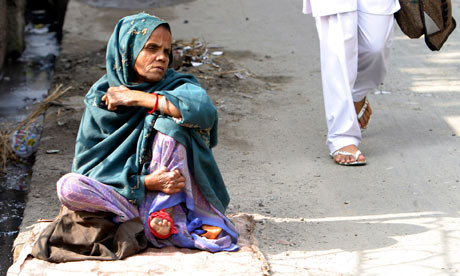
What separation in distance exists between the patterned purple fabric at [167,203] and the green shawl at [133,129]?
0.04m

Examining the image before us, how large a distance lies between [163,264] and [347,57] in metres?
1.93

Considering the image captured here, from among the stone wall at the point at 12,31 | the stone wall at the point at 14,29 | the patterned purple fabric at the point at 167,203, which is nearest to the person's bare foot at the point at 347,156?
the patterned purple fabric at the point at 167,203

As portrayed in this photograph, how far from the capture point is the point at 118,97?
333 centimetres

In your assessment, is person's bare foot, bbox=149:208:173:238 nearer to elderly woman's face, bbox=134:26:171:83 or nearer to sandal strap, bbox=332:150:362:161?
elderly woman's face, bbox=134:26:171:83

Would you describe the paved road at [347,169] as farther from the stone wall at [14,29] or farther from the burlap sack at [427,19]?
the stone wall at [14,29]

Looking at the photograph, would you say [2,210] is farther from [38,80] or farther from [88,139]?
[38,80]

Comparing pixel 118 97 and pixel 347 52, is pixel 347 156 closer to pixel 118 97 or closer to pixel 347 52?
pixel 347 52

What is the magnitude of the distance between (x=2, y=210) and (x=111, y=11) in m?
4.23

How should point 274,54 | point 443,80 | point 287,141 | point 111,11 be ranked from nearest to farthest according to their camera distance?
point 287,141
point 443,80
point 274,54
point 111,11

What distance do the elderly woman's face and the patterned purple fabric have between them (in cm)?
28

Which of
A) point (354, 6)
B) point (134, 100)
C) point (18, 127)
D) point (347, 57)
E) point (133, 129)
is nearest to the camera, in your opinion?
point (134, 100)

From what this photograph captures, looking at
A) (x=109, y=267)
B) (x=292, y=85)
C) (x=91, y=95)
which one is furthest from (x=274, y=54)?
(x=109, y=267)

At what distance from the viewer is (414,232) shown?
12.0 feet

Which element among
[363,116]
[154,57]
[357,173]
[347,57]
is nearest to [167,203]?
[154,57]
